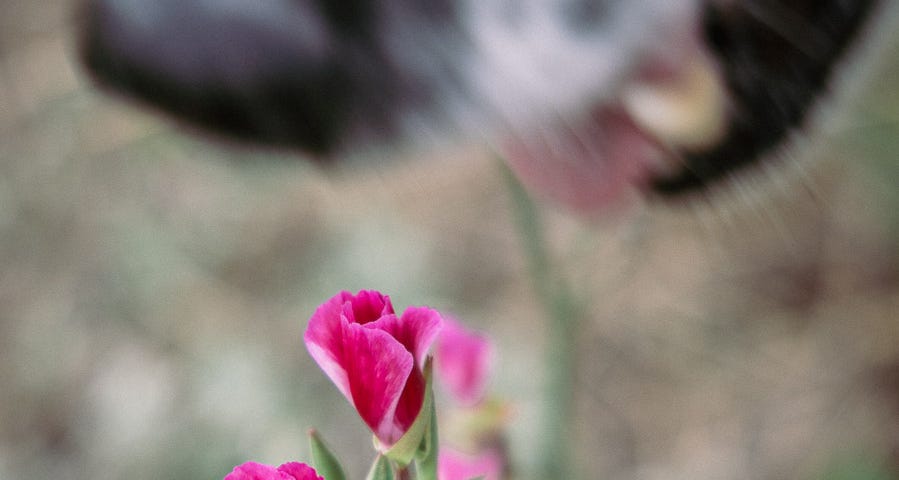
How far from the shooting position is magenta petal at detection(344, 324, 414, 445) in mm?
220

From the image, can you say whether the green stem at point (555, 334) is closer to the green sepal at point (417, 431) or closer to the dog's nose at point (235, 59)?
the dog's nose at point (235, 59)

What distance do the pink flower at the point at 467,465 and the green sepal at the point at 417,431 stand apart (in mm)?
96

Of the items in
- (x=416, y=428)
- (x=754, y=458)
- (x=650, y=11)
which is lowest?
(x=754, y=458)

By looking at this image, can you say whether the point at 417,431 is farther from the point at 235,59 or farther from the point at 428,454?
the point at 235,59

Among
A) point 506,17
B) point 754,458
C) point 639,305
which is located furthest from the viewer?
point 639,305

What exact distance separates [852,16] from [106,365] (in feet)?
3.15

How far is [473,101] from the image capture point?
1.32ft

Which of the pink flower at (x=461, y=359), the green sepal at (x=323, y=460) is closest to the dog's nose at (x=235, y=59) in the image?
the pink flower at (x=461, y=359)

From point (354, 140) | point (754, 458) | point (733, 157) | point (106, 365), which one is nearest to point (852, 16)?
point (733, 157)

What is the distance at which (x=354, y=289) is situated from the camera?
3.45ft

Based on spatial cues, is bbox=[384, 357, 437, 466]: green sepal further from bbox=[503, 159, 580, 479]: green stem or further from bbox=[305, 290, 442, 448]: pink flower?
bbox=[503, 159, 580, 479]: green stem

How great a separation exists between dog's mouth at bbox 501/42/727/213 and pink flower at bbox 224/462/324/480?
23 cm

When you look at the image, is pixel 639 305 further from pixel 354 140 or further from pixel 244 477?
pixel 244 477

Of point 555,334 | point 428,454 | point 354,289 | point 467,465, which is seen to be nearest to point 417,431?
point 428,454
